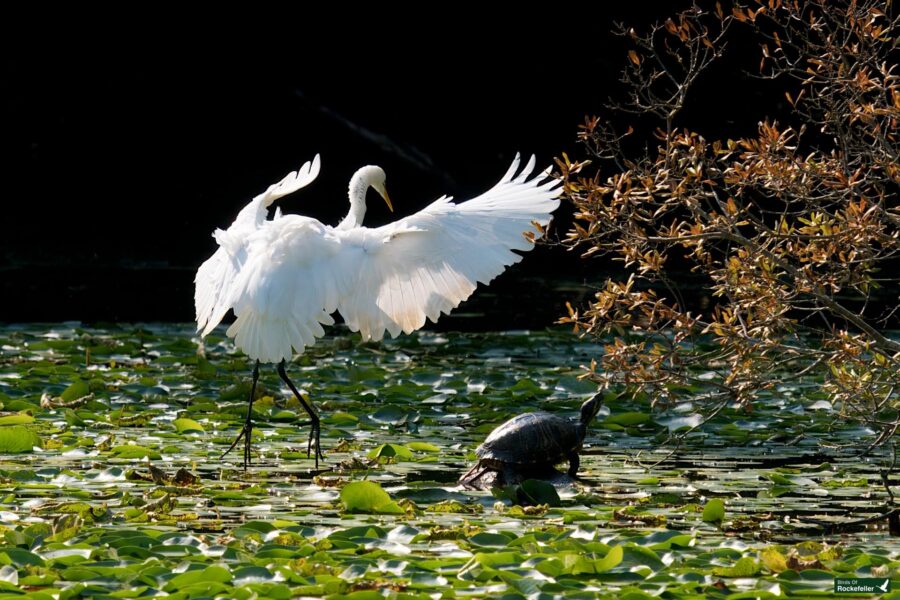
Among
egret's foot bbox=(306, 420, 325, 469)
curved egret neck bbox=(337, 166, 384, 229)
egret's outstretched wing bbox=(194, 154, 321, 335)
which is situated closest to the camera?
egret's foot bbox=(306, 420, 325, 469)

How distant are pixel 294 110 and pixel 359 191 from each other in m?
12.4

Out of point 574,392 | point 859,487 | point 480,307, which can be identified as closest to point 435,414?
point 574,392

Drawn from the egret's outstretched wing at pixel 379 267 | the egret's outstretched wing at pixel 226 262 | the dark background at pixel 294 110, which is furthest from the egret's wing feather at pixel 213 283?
the dark background at pixel 294 110

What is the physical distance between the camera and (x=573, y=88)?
19.1 metres

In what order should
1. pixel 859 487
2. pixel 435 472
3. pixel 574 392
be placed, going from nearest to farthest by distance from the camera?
1. pixel 859 487
2. pixel 435 472
3. pixel 574 392

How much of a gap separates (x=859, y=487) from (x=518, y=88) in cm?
1466

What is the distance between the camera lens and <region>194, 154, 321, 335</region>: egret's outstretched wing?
6.75 m

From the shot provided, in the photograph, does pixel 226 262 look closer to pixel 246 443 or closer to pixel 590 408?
pixel 246 443

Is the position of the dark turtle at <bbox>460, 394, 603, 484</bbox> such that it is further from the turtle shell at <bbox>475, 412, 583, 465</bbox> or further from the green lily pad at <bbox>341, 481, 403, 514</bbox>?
the green lily pad at <bbox>341, 481, 403, 514</bbox>

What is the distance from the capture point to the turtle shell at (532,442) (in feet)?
19.5

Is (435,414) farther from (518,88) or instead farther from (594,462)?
(518,88)

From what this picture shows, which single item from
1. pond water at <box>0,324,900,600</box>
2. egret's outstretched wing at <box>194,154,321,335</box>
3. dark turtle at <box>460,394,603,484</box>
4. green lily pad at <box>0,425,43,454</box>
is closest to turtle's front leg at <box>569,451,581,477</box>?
dark turtle at <box>460,394,603,484</box>

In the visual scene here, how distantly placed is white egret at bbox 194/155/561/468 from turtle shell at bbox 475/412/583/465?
0.76 meters

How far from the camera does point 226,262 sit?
275 inches
